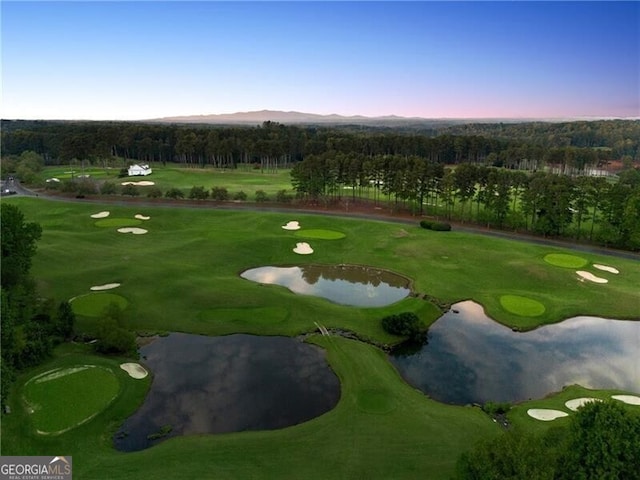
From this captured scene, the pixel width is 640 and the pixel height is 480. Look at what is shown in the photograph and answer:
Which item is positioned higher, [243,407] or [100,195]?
[100,195]

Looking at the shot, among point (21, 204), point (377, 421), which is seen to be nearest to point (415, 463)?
point (377, 421)

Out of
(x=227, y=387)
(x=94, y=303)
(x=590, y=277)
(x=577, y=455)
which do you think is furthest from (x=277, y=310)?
(x=590, y=277)

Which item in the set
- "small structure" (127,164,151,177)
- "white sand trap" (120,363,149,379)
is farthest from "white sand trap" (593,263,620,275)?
"small structure" (127,164,151,177)

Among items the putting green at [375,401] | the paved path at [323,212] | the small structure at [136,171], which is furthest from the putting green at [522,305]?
the small structure at [136,171]

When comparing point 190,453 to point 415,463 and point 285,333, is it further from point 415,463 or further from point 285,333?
point 285,333

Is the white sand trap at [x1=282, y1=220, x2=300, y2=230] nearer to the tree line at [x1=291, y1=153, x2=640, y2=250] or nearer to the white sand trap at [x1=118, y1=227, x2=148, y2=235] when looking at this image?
the tree line at [x1=291, y1=153, x2=640, y2=250]

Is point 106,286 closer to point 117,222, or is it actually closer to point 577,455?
point 117,222

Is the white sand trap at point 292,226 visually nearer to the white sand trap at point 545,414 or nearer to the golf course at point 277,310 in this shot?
the golf course at point 277,310

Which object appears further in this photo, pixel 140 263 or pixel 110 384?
pixel 140 263
